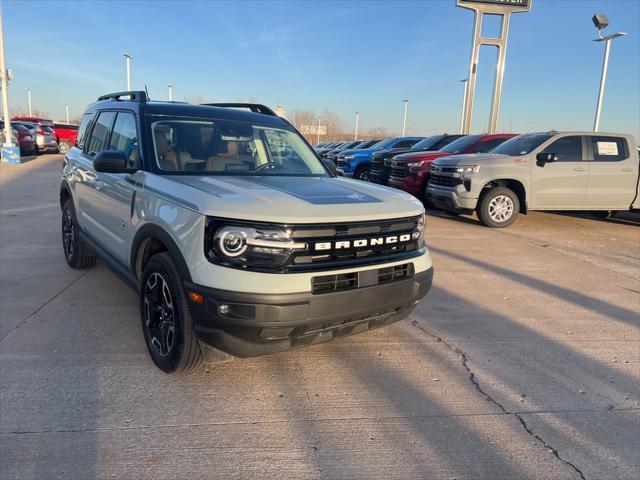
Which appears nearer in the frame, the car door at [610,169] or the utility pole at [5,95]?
the car door at [610,169]

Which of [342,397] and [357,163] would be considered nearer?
[342,397]

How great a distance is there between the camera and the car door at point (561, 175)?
9070 millimetres

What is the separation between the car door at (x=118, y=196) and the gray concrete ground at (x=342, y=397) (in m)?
0.71

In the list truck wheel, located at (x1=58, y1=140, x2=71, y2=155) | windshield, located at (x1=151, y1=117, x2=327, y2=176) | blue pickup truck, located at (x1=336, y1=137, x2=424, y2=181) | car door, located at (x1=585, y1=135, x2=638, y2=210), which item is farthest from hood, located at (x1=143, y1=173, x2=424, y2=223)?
truck wheel, located at (x1=58, y1=140, x2=71, y2=155)

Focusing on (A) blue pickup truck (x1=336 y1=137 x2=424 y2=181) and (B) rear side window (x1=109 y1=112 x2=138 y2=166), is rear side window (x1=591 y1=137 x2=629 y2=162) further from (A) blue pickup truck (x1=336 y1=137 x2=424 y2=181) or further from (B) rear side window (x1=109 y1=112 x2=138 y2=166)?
(B) rear side window (x1=109 y1=112 x2=138 y2=166)

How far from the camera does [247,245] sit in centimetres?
265

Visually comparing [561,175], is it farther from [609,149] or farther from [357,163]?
[357,163]

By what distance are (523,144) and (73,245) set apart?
8.23 metres

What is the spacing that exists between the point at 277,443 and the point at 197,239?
1.23m

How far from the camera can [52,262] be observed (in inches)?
230

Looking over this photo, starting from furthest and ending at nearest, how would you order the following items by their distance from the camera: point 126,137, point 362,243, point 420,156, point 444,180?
1. point 420,156
2. point 444,180
3. point 126,137
4. point 362,243

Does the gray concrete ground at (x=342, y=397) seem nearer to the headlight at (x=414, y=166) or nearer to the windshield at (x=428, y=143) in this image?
the headlight at (x=414, y=166)

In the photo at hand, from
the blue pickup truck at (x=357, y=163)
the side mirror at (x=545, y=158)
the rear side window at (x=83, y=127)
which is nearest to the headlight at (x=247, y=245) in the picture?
the rear side window at (x=83, y=127)

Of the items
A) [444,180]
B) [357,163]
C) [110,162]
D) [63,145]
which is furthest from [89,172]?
[63,145]
